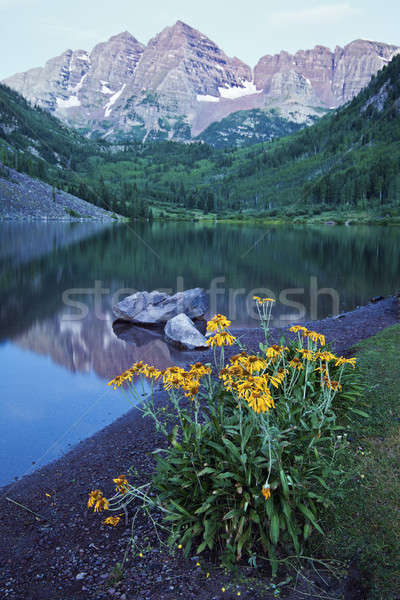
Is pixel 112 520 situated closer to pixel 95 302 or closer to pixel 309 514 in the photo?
pixel 309 514

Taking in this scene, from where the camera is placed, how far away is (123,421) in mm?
13359

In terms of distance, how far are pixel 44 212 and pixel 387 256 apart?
400 ft

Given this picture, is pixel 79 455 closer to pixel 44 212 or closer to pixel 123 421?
pixel 123 421

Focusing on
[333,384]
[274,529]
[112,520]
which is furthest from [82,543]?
[333,384]

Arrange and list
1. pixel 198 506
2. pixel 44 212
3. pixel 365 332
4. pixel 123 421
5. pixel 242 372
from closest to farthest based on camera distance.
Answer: pixel 242 372
pixel 198 506
pixel 123 421
pixel 365 332
pixel 44 212

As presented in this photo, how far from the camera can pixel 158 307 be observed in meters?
27.2

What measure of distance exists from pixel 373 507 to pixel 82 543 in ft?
17.0

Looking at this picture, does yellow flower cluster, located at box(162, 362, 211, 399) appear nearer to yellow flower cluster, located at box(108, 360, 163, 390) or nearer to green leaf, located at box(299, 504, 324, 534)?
yellow flower cluster, located at box(108, 360, 163, 390)

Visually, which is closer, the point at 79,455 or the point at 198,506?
the point at 198,506

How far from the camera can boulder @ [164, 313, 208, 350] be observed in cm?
2136

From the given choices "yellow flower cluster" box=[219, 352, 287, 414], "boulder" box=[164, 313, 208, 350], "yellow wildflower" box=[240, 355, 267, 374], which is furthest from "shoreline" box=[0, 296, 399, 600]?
"boulder" box=[164, 313, 208, 350]

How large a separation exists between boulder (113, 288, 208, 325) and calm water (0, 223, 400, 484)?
4.90 feet

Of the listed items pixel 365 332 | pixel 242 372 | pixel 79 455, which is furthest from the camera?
pixel 365 332

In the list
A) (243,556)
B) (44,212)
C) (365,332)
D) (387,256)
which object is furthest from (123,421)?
(44,212)
